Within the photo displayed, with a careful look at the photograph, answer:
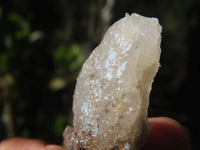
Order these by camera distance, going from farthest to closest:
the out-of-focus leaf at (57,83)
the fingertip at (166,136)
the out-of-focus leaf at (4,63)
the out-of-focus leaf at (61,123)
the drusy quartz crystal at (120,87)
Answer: the out-of-focus leaf at (57,83) < the out-of-focus leaf at (61,123) < the out-of-focus leaf at (4,63) < the fingertip at (166,136) < the drusy quartz crystal at (120,87)

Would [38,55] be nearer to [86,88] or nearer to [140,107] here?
[86,88]

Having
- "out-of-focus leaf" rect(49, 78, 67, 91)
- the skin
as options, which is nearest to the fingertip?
the skin

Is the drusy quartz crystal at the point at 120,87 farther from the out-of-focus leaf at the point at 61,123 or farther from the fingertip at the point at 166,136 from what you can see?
the out-of-focus leaf at the point at 61,123

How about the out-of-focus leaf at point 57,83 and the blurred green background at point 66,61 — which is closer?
the blurred green background at point 66,61

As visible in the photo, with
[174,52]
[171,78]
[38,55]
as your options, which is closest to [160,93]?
[171,78]

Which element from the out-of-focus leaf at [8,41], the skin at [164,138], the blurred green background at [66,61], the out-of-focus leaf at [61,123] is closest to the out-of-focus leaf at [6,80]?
the blurred green background at [66,61]

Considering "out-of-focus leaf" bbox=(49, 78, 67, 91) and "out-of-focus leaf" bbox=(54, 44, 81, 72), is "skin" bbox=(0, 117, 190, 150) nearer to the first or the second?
"out-of-focus leaf" bbox=(54, 44, 81, 72)
